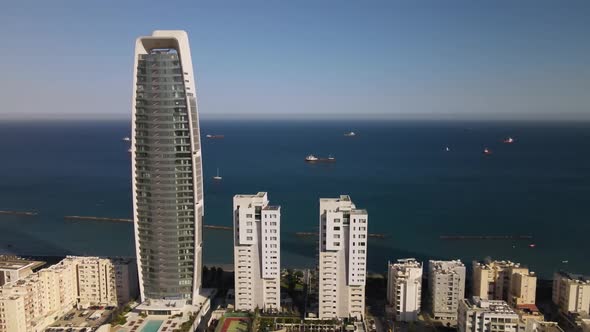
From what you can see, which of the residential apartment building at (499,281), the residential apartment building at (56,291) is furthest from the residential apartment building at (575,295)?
the residential apartment building at (56,291)

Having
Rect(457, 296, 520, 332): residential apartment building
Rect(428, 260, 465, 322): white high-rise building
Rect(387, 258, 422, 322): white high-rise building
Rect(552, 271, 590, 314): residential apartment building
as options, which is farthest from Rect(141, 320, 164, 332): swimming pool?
Rect(552, 271, 590, 314): residential apartment building

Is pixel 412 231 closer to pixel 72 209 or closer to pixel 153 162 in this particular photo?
pixel 153 162

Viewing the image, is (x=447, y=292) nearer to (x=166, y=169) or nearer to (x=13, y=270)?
(x=166, y=169)

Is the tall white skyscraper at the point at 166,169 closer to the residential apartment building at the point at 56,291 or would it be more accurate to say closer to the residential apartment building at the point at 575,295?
the residential apartment building at the point at 56,291

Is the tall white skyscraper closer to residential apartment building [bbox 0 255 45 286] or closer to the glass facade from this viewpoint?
the glass facade

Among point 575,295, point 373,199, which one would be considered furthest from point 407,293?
point 373,199

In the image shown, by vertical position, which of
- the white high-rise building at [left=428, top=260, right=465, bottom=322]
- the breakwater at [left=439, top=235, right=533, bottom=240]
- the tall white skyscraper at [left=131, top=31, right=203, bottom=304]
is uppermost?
the tall white skyscraper at [left=131, top=31, right=203, bottom=304]
